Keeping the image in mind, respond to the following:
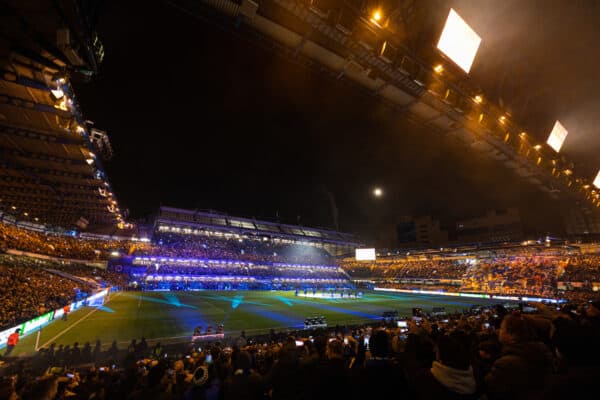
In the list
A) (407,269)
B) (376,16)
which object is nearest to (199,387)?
(376,16)

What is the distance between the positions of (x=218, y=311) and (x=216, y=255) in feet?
122

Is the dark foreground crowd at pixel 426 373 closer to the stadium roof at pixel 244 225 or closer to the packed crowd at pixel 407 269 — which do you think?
the stadium roof at pixel 244 225

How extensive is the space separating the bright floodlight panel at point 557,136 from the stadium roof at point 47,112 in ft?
56.8

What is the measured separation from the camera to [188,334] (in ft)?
50.2

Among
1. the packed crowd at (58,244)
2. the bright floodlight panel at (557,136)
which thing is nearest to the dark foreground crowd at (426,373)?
the bright floodlight panel at (557,136)

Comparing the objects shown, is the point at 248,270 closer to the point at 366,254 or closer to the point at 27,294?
the point at 366,254

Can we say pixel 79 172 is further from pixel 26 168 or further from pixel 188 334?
pixel 188 334

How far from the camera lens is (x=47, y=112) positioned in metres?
A: 12.5

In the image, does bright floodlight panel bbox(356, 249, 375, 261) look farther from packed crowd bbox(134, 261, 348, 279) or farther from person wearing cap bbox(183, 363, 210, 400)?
person wearing cap bbox(183, 363, 210, 400)

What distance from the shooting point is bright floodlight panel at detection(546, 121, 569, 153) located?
11836mm

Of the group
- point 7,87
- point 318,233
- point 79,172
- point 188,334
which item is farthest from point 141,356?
point 318,233

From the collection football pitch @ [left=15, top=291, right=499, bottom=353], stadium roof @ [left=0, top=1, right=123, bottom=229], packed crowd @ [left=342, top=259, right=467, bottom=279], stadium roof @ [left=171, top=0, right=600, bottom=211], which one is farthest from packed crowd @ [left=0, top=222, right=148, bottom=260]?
packed crowd @ [left=342, top=259, right=467, bottom=279]

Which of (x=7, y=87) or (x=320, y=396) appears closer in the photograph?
(x=320, y=396)

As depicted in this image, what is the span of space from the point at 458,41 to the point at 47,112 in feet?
57.6
